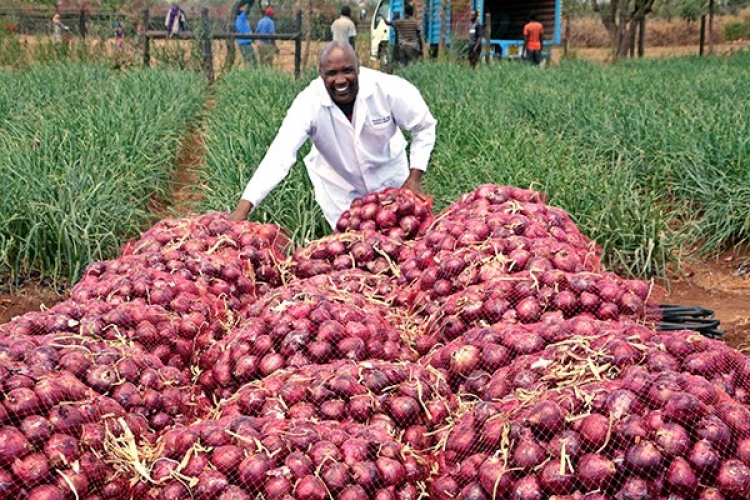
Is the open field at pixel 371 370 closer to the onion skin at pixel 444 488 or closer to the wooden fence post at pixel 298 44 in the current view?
the onion skin at pixel 444 488

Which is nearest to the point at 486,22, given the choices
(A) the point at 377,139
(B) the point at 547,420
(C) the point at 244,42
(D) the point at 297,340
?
(C) the point at 244,42

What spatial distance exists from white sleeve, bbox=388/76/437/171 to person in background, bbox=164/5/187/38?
13691mm

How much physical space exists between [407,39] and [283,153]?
16327 mm

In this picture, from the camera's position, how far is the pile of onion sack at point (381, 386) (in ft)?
5.91

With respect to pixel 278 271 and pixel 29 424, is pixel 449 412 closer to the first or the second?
pixel 29 424

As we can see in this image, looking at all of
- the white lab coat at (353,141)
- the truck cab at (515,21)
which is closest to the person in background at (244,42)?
the truck cab at (515,21)

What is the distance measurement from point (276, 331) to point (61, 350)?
1.79ft

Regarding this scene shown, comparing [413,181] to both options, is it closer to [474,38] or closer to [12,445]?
[12,445]

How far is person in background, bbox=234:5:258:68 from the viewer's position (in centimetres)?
1750

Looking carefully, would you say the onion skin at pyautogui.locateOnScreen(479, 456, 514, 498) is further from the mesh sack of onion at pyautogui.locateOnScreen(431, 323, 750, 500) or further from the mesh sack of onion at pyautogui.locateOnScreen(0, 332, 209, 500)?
the mesh sack of onion at pyautogui.locateOnScreen(0, 332, 209, 500)

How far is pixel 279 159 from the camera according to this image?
12.9 ft

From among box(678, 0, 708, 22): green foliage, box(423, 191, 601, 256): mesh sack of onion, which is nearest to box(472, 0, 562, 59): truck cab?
box(678, 0, 708, 22): green foliage

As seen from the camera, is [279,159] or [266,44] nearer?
[279,159]

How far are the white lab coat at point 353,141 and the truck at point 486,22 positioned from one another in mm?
15481
